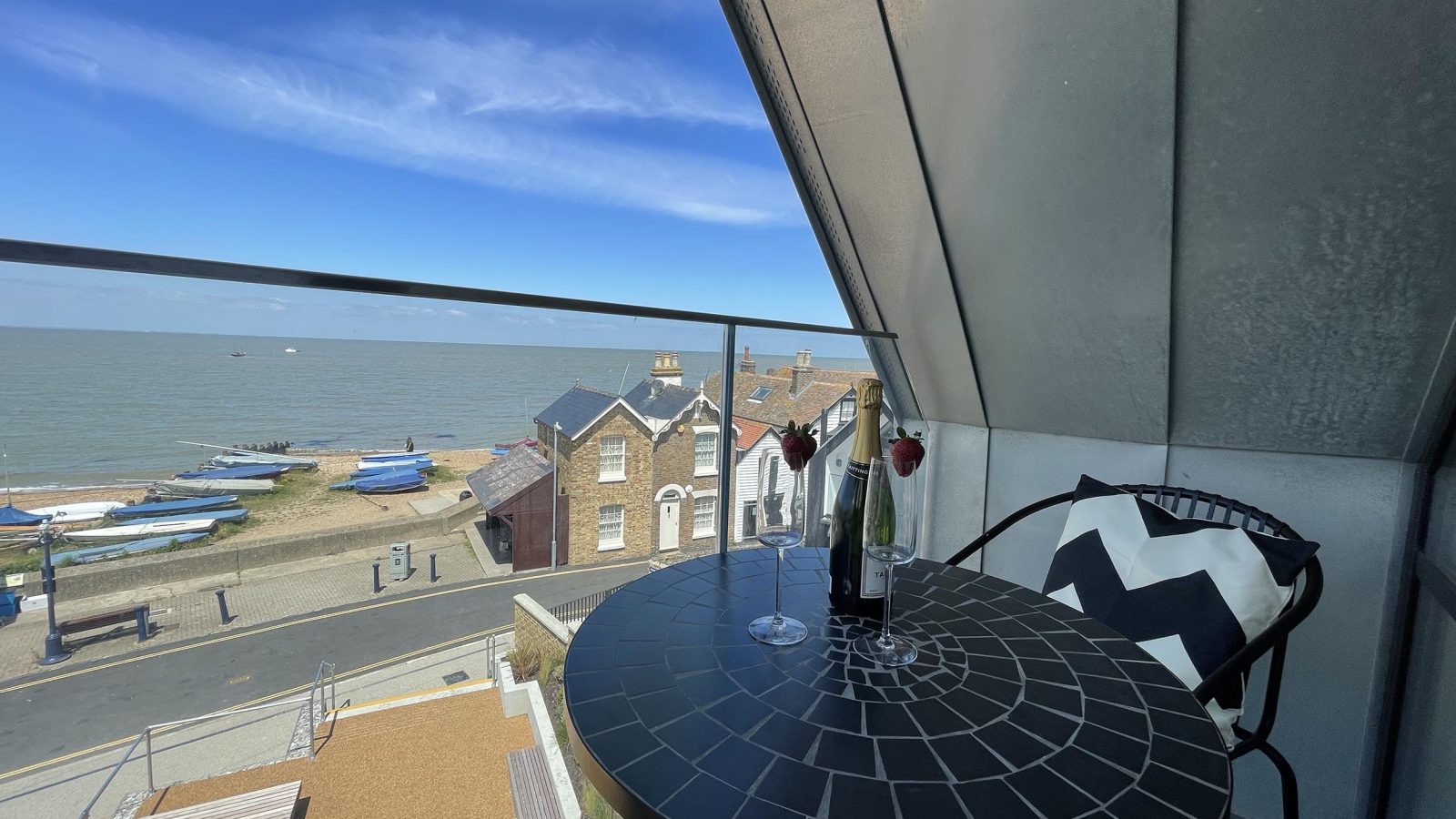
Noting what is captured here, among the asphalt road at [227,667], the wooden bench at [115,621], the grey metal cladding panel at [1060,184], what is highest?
the grey metal cladding panel at [1060,184]

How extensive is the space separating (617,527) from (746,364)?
0.87 m

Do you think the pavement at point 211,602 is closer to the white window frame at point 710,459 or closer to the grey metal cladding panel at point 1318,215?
the white window frame at point 710,459

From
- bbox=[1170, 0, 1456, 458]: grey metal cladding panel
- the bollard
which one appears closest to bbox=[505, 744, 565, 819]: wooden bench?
the bollard

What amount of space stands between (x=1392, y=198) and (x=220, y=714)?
138 inches

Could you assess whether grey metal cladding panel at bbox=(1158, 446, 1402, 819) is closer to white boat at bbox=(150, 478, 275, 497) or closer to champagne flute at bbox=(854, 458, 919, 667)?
champagne flute at bbox=(854, 458, 919, 667)

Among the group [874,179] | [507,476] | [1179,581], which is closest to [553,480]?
[507,476]

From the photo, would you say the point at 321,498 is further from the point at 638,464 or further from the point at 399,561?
the point at 638,464

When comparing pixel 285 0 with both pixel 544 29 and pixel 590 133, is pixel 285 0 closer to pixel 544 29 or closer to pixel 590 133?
pixel 544 29

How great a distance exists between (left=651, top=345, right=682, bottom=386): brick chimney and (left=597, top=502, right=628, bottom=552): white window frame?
588 mm

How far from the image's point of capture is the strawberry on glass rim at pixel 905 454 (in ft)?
3.02

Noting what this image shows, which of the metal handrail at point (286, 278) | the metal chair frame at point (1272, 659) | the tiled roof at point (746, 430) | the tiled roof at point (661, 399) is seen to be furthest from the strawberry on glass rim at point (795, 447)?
the tiled roof at point (661, 399)

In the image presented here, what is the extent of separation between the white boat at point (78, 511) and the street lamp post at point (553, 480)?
1.07m

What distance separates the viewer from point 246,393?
1.44m

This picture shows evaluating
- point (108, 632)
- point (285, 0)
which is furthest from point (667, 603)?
point (285, 0)
